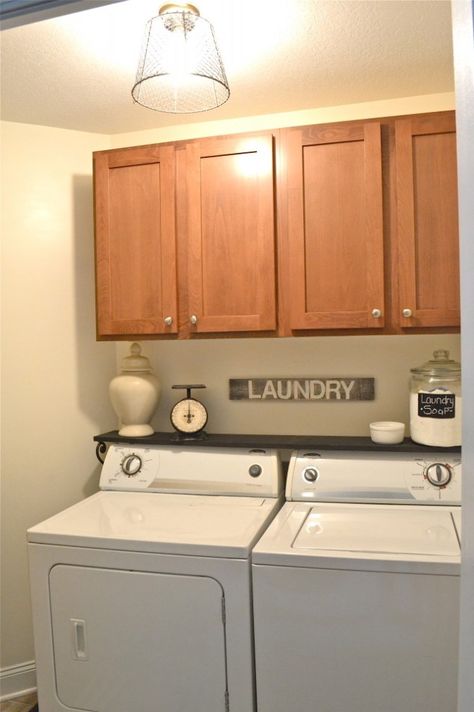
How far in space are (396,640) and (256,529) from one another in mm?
520

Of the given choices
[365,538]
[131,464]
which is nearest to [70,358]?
[131,464]

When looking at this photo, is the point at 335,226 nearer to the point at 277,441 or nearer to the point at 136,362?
the point at 277,441

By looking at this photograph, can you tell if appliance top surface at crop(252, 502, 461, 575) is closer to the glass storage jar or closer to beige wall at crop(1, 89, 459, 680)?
the glass storage jar

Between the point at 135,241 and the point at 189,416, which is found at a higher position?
the point at 135,241

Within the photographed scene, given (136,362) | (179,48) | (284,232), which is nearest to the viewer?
(179,48)

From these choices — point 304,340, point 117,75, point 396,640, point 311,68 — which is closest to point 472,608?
point 396,640

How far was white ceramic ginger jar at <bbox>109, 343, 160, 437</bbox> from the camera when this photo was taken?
2.52 m

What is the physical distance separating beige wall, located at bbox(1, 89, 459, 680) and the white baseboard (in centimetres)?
4

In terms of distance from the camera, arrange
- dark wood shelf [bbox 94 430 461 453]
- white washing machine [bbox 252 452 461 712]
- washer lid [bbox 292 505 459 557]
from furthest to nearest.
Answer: dark wood shelf [bbox 94 430 461 453], washer lid [bbox 292 505 459 557], white washing machine [bbox 252 452 461 712]

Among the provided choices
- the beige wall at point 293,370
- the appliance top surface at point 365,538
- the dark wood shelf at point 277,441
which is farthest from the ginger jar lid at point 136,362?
the appliance top surface at point 365,538

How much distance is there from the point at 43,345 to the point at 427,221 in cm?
172

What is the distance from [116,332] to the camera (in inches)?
94.4

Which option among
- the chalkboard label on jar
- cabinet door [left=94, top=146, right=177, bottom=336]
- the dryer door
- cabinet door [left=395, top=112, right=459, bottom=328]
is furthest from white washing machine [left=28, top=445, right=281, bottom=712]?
cabinet door [left=395, top=112, right=459, bottom=328]

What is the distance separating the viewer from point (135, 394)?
2.51 meters
